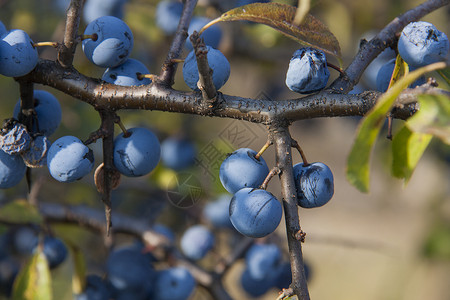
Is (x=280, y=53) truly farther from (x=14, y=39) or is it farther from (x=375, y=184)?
(x=375, y=184)

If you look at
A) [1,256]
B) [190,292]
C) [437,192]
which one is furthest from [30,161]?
[437,192]

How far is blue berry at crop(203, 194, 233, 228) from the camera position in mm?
1477

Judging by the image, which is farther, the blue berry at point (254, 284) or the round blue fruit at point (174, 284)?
the blue berry at point (254, 284)

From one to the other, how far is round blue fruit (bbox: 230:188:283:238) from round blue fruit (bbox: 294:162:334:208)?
0.05 metres

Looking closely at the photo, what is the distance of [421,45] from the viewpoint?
2.53ft

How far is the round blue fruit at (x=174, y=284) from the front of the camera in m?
1.28

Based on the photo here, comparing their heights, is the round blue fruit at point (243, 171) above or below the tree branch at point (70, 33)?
below

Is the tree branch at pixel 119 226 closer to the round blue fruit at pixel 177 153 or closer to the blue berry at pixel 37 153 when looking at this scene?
the round blue fruit at pixel 177 153

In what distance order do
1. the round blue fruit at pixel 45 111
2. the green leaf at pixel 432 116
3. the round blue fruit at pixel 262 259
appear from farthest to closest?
the round blue fruit at pixel 262 259 → the round blue fruit at pixel 45 111 → the green leaf at pixel 432 116

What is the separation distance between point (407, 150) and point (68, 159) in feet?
1.75

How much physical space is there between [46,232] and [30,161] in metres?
0.49

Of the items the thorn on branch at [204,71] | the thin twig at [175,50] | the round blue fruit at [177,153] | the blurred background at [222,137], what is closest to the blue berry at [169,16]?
the blurred background at [222,137]

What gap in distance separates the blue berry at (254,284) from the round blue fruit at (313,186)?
0.74 m

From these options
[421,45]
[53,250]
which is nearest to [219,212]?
[53,250]
